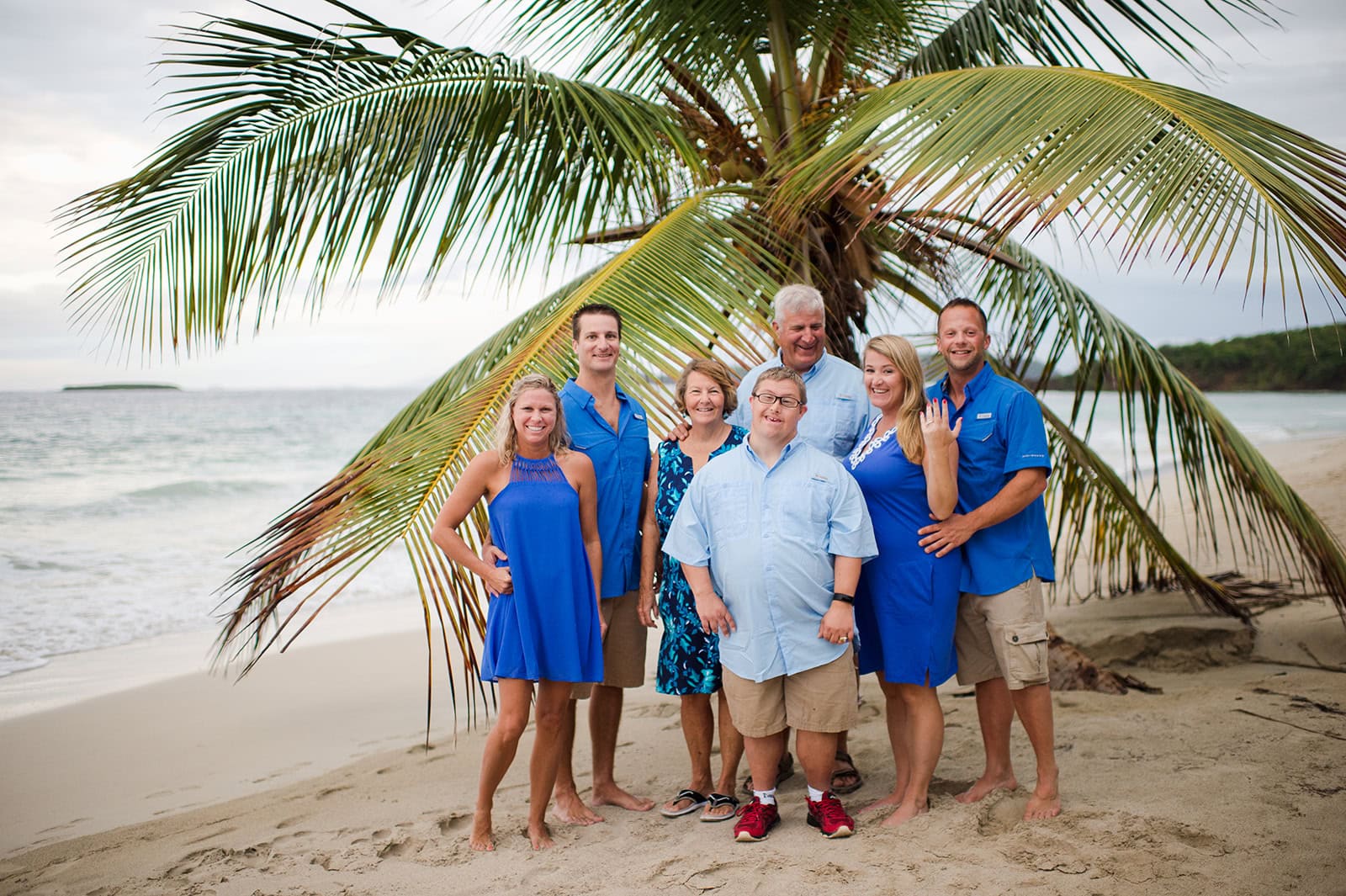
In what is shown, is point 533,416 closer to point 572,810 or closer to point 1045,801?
point 572,810

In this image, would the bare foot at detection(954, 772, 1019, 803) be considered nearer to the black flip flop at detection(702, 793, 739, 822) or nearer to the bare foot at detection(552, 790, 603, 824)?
the black flip flop at detection(702, 793, 739, 822)

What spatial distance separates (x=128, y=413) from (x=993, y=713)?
3993 centimetres

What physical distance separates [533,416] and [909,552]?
137 centimetres

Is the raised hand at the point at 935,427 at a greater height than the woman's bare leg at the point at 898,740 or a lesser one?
greater

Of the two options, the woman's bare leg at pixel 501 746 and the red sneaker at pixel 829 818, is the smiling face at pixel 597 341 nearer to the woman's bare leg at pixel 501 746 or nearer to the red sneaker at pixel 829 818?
the woman's bare leg at pixel 501 746

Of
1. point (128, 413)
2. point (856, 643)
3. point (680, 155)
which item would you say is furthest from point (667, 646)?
point (128, 413)

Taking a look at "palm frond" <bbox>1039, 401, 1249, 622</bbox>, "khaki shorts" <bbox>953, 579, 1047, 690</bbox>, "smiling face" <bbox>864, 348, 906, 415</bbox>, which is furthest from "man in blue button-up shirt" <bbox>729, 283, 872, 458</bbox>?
"palm frond" <bbox>1039, 401, 1249, 622</bbox>

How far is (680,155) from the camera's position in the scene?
4.56 m

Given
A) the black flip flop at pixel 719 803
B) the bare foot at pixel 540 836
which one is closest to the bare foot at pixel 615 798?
the black flip flop at pixel 719 803

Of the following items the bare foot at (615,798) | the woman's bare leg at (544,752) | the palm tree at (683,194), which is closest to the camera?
the palm tree at (683,194)

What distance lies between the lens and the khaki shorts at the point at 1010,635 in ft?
10.6

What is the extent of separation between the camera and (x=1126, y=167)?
2.91 metres

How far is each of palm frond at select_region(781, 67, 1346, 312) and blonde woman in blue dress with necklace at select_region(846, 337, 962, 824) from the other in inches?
23.3

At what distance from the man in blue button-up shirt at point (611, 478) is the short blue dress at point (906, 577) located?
0.88m
